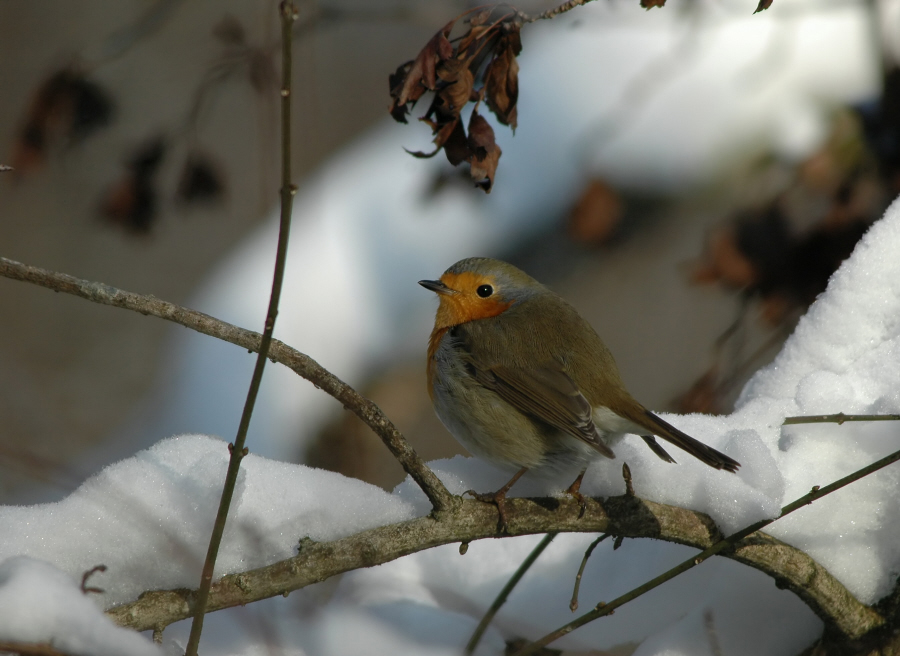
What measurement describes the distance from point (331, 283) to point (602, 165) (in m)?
1.47

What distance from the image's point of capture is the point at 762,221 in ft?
10.1

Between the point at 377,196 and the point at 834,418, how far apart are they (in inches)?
116

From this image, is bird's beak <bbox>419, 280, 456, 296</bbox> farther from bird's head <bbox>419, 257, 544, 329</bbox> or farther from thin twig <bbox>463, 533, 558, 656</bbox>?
thin twig <bbox>463, 533, 558, 656</bbox>

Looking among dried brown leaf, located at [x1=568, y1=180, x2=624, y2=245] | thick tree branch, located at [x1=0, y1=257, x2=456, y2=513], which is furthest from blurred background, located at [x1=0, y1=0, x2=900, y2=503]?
thick tree branch, located at [x1=0, y1=257, x2=456, y2=513]

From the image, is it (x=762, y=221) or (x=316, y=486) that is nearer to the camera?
(x=316, y=486)

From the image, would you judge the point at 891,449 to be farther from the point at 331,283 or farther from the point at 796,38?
the point at 331,283

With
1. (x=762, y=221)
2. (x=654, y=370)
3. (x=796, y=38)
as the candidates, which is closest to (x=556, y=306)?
(x=762, y=221)

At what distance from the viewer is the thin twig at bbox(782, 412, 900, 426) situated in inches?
55.7

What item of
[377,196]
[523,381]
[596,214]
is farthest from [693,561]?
[377,196]

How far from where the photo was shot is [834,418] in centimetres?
147

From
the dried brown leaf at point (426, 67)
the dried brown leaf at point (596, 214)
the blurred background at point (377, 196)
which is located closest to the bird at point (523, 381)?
the dried brown leaf at point (426, 67)

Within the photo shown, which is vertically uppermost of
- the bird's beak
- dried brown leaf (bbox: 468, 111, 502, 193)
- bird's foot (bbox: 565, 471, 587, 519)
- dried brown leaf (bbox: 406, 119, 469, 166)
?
the bird's beak

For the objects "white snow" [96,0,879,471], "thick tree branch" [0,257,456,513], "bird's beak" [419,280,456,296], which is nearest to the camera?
"thick tree branch" [0,257,456,513]

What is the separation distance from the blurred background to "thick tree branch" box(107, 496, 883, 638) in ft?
4.71
